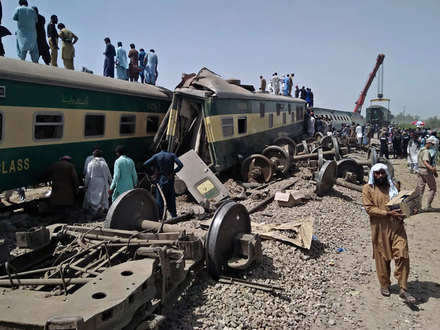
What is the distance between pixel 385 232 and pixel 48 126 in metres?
7.08

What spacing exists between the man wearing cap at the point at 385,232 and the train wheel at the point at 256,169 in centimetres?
673

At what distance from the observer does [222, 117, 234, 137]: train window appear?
1069cm

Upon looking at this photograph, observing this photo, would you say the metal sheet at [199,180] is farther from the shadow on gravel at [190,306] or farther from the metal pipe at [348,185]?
the shadow on gravel at [190,306]

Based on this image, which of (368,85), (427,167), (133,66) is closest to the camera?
(427,167)

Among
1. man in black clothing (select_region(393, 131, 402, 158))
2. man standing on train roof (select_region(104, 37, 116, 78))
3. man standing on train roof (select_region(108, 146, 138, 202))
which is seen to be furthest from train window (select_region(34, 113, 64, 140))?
man in black clothing (select_region(393, 131, 402, 158))

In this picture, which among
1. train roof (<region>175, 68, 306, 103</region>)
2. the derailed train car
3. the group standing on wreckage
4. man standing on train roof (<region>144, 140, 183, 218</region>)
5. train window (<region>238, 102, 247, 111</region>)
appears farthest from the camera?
train window (<region>238, 102, 247, 111</region>)

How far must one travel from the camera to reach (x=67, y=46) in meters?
10.4

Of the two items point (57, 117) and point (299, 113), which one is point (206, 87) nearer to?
point (57, 117)

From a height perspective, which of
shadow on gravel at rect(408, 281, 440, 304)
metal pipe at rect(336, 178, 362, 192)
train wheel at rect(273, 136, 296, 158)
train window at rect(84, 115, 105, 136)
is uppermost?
train window at rect(84, 115, 105, 136)

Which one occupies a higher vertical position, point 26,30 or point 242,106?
point 26,30

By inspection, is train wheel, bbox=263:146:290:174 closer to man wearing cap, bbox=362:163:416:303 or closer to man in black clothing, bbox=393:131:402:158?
man wearing cap, bbox=362:163:416:303

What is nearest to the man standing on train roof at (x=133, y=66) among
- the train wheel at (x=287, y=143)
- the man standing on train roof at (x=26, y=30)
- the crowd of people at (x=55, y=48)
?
the crowd of people at (x=55, y=48)

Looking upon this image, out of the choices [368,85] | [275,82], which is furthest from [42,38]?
[368,85]

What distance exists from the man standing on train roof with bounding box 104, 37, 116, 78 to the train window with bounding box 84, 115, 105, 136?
3.51 metres
